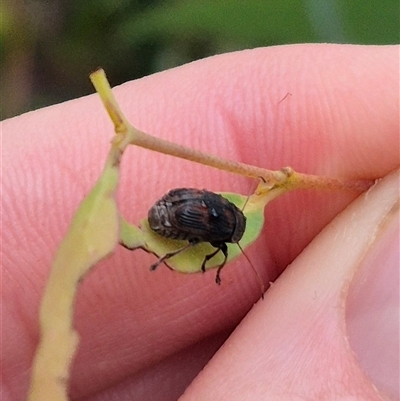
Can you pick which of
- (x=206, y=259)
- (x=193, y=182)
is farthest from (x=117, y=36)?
(x=206, y=259)

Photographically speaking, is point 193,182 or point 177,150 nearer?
point 177,150

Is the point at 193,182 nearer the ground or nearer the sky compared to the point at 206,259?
nearer the ground

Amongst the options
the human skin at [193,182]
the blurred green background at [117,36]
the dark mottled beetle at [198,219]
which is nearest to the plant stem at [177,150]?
the dark mottled beetle at [198,219]

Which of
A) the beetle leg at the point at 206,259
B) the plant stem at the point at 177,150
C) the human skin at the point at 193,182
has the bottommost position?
the human skin at the point at 193,182

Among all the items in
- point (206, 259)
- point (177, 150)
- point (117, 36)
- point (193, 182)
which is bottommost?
point (193, 182)

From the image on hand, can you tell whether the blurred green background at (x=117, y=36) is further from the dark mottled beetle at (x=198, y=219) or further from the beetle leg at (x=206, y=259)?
the beetle leg at (x=206, y=259)

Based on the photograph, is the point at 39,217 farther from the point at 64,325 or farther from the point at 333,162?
the point at 64,325

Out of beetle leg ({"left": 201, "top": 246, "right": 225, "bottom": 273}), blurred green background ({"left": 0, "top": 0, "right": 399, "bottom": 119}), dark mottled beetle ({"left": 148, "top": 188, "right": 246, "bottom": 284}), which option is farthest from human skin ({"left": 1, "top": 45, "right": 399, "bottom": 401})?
blurred green background ({"left": 0, "top": 0, "right": 399, "bottom": 119})

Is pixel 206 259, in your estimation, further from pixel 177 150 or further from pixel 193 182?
pixel 193 182
